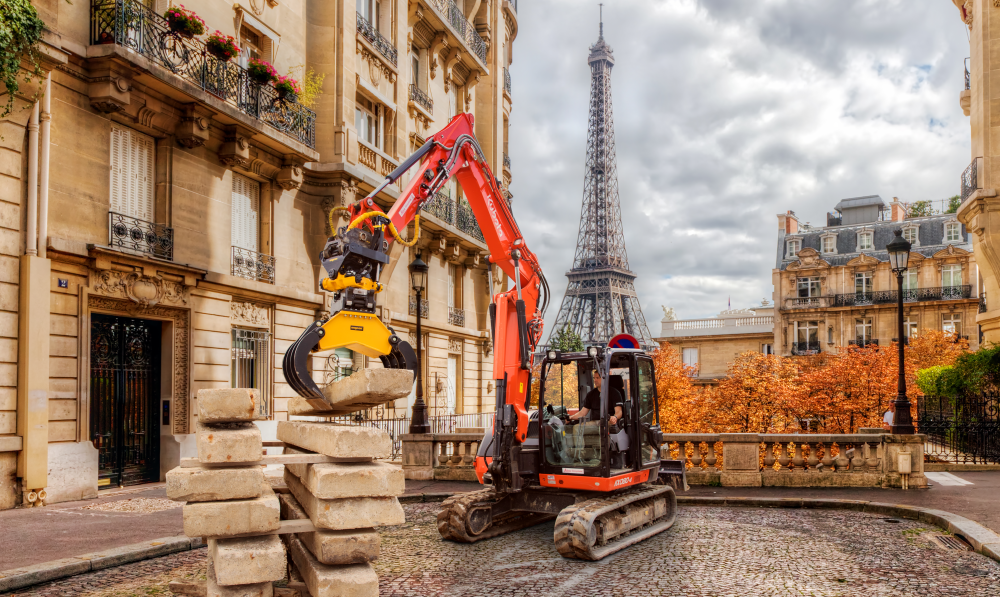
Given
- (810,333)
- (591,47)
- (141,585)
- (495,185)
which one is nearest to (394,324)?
(495,185)

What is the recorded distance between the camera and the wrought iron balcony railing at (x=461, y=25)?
27094 millimetres

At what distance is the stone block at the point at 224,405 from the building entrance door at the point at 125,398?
31.0 ft

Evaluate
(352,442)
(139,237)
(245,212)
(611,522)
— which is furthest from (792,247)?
(352,442)

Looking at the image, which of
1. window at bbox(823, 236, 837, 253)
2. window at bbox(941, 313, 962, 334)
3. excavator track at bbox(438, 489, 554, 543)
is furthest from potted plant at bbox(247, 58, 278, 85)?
window at bbox(823, 236, 837, 253)

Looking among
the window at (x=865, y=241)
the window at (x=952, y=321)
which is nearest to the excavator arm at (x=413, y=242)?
the window at (x=952, y=321)

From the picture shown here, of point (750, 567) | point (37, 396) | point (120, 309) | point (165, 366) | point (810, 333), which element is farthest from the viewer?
point (810, 333)

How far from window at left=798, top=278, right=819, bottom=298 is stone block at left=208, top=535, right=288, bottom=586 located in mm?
59375

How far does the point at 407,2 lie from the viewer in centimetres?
2456

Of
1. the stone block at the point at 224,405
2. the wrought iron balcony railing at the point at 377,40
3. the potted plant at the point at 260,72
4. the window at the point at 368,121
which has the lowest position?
the stone block at the point at 224,405

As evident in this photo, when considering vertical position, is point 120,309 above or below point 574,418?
A: above

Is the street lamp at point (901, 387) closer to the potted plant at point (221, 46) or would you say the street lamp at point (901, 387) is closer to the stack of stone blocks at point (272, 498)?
the stack of stone blocks at point (272, 498)

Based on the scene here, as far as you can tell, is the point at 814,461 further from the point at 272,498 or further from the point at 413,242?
the point at 272,498

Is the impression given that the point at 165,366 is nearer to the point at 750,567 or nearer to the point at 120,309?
the point at 120,309

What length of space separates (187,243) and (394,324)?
8.33 m
